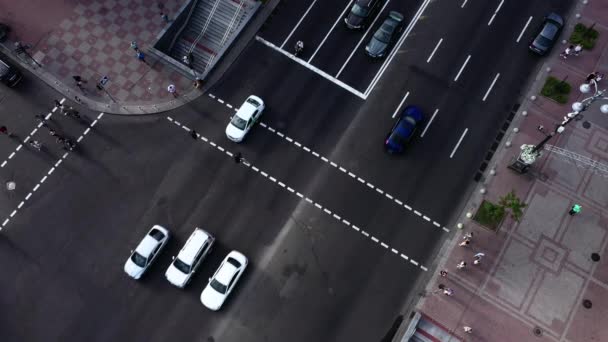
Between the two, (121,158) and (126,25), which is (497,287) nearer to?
(121,158)

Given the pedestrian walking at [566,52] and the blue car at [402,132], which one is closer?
the blue car at [402,132]

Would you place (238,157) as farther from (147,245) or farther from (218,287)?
(218,287)

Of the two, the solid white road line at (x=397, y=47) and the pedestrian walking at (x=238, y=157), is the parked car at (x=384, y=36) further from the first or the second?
the pedestrian walking at (x=238, y=157)

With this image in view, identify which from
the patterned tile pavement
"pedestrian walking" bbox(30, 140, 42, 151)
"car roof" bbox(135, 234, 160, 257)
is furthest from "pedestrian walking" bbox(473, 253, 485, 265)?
"pedestrian walking" bbox(30, 140, 42, 151)

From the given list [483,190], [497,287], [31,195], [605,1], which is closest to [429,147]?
[483,190]

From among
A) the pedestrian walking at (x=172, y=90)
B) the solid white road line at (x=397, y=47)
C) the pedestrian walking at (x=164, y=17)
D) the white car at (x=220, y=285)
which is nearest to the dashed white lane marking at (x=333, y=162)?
the pedestrian walking at (x=172, y=90)

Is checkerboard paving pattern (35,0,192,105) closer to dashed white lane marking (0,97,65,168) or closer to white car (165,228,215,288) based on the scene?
A: dashed white lane marking (0,97,65,168)

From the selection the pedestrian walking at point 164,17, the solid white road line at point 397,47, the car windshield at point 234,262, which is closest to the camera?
the car windshield at point 234,262
